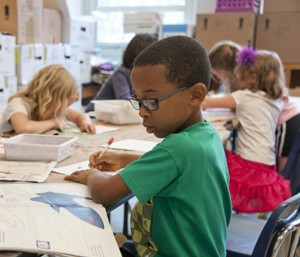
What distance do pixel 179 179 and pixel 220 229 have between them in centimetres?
18

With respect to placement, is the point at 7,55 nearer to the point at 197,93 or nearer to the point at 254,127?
the point at 254,127

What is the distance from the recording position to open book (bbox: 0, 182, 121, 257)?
70 centimetres

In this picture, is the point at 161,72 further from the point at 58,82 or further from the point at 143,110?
the point at 58,82

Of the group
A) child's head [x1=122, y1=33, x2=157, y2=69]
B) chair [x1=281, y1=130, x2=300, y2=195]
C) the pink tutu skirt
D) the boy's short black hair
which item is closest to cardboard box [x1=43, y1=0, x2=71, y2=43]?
child's head [x1=122, y1=33, x2=157, y2=69]

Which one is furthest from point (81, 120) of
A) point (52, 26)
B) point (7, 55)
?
point (52, 26)

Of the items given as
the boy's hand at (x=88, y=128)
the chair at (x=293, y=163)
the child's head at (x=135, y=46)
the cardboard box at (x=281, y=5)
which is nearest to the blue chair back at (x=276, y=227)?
the chair at (x=293, y=163)

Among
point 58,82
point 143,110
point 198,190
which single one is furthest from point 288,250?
point 58,82

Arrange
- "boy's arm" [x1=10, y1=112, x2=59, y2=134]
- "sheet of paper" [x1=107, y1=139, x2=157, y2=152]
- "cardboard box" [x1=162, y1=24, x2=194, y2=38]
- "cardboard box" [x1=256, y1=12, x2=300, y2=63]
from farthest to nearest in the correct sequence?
1. "cardboard box" [x1=162, y1=24, x2=194, y2=38]
2. "cardboard box" [x1=256, y1=12, x2=300, y2=63]
3. "boy's arm" [x1=10, y1=112, x2=59, y2=134]
4. "sheet of paper" [x1=107, y1=139, x2=157, y2=152]

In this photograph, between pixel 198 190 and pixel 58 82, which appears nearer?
pixel 198 190

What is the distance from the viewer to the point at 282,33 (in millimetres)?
3840

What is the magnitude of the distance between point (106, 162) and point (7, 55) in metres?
2.15

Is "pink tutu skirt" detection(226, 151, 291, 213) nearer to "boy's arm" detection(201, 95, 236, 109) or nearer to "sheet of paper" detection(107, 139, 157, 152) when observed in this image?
"boy's arm" detection(201, 95, 236, 109)

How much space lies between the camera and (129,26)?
418cm

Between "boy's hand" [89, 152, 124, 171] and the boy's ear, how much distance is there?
1.17 ft
